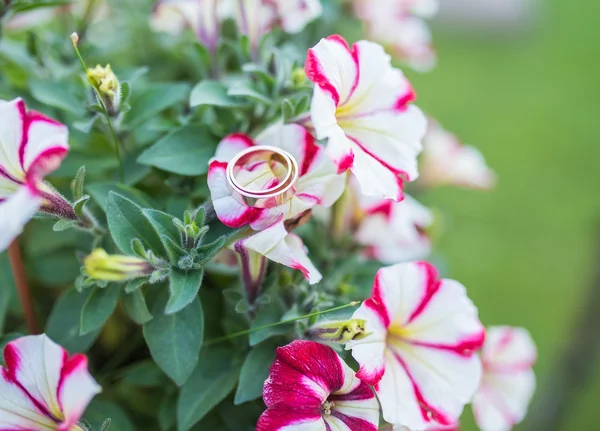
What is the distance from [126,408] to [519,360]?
0.40 m

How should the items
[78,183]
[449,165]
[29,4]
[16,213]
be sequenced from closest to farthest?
1. [16,213]
2. [78,183]
3. [29,4]
4. [449,165]

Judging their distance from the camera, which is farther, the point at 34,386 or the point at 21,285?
the point at 21,285

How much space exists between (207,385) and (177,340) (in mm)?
58

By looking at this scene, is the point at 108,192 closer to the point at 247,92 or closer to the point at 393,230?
the point at 247,92

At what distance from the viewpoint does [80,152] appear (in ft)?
2.03

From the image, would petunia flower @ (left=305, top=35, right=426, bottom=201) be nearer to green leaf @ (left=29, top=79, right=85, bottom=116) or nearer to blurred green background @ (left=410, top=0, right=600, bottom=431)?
green leaf @ (left=29, top=79, right=85, bottom=116)

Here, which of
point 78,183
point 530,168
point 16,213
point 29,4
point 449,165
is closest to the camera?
point 16,213

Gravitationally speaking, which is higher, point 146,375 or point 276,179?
point 276,179

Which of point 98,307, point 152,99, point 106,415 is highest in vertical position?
point 152,99

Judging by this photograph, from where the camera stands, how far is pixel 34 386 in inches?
17.1

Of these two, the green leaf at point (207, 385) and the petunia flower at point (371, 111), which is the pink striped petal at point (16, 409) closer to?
the green leaf at point (207, 385)

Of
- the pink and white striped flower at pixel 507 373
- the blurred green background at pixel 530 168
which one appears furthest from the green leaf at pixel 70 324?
the blurred green background at pixel 530 168

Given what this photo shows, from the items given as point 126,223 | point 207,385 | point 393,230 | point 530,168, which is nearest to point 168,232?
point 126,223

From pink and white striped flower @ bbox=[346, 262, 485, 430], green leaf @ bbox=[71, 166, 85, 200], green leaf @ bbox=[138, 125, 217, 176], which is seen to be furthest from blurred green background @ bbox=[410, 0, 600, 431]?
green leaf @ bbox=[71, 166, 85, 200]
